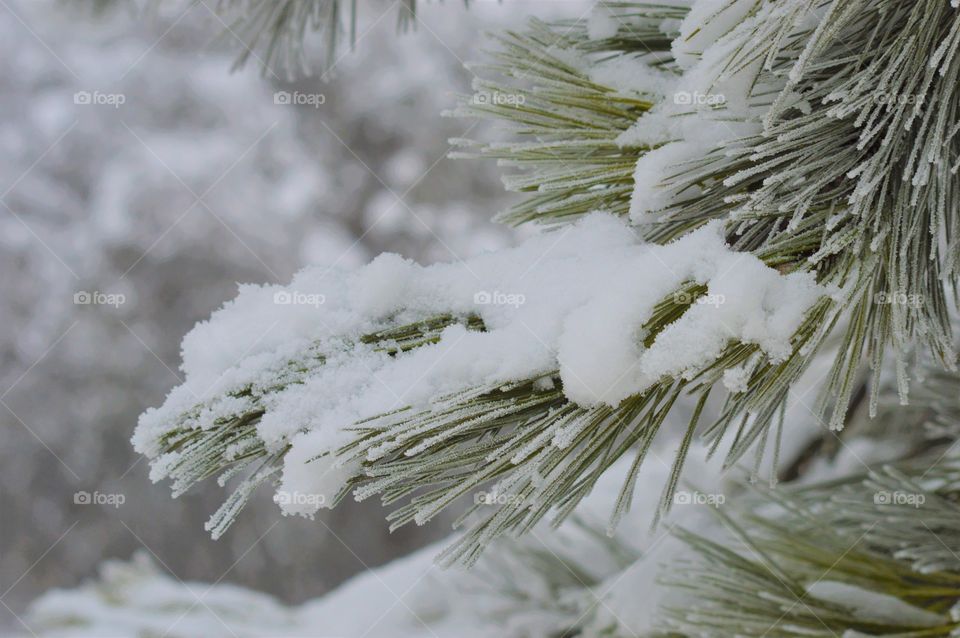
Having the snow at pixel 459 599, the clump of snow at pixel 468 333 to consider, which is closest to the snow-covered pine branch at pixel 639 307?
the clump of snow at pixel 468 333

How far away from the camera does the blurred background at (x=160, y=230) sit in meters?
4.89

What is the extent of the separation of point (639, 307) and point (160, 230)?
511 cm

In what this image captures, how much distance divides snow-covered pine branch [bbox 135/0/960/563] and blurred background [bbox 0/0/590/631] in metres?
4.35

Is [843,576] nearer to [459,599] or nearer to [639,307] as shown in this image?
[639,307]

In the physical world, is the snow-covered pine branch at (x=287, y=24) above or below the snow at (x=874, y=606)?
above

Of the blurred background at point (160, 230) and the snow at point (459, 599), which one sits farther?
the blurred background at point (160, 230)

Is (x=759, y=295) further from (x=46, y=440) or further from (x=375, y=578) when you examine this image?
(x=46, y=440)

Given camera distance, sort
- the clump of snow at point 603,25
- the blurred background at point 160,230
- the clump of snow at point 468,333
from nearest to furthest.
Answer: the clump of snow at point 468,333, the clump of snow at point 603,25, the blurred background at point 160,230

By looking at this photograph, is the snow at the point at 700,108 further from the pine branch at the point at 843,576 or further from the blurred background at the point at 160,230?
the blurred background at the point at 160,230

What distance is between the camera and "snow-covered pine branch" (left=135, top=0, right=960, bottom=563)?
0.33 m

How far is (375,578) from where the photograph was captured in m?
1.42

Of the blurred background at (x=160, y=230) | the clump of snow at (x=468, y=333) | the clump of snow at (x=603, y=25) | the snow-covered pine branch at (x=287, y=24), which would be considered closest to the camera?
the clump of snow at (x=468, y=333)

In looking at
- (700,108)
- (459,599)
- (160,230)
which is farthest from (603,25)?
(160,230)

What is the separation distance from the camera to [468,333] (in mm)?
360
